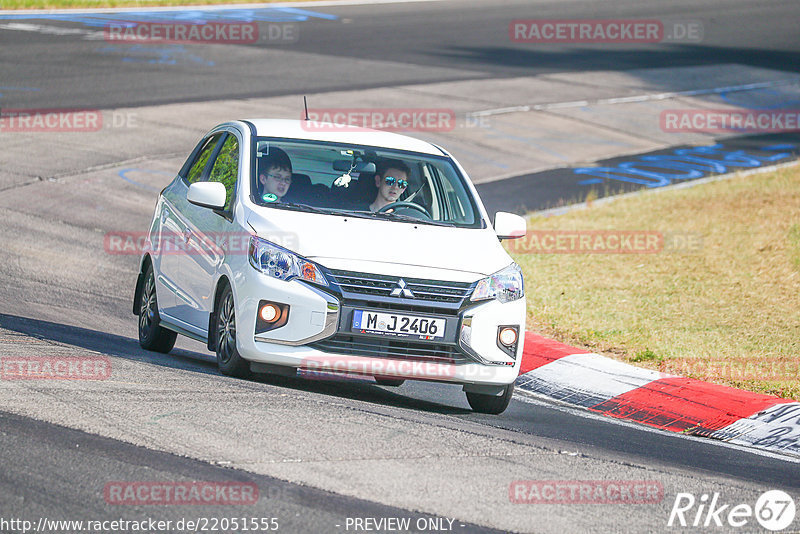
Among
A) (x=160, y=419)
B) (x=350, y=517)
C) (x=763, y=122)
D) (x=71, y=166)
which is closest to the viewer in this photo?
(x=350, y=517)

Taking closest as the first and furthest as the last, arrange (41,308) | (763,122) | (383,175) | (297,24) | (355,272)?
(355,272) < (383,175) < (41,308) < (763,122) < (297,24)

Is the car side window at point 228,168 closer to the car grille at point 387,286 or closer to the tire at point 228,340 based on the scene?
the tire at point 228,340

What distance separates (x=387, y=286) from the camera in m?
7.35

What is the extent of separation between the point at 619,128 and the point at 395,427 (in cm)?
1852

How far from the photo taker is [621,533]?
5469 mm

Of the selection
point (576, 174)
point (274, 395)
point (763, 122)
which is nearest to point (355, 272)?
point (274, 395)

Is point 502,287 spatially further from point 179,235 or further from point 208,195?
point 179,235

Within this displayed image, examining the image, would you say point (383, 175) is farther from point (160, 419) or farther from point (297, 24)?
point (297, 24)
